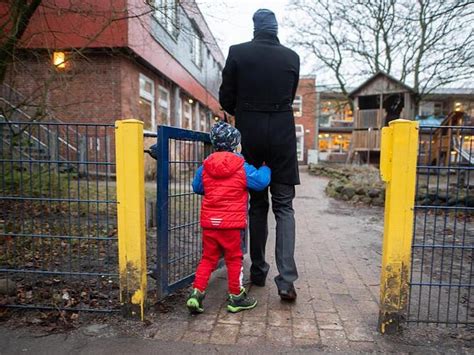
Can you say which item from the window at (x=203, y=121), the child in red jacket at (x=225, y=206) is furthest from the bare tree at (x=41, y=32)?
the window at (x=203, y=121)

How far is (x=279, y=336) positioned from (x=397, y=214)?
1106 millimetres

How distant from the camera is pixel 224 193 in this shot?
271 centimetres

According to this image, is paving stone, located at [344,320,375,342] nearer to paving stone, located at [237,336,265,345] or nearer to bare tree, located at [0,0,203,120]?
A: paving stone, located at [237,336,265,345]

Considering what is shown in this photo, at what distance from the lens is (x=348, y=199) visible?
9945mm

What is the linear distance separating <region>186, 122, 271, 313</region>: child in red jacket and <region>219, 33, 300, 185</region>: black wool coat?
0.71ft

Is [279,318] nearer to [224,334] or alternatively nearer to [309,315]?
[309,315]

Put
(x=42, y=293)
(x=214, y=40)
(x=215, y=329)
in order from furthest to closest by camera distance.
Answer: (x=214, y=40), (x=42, y=293), (x=215, y=329)

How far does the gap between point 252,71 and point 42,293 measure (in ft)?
8.28

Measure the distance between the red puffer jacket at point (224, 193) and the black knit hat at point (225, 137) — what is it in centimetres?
8

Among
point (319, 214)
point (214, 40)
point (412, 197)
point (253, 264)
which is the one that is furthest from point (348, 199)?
point (412, 197)

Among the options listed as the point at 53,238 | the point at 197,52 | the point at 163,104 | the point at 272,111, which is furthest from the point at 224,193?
the point at 197,52

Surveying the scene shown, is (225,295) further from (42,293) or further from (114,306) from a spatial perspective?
(42,293)

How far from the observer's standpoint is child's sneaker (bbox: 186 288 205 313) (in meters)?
2.67

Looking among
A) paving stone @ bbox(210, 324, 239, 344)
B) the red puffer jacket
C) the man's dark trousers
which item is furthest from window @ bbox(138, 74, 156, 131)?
paving stone @ bbox(210, 324, 239, 344)
